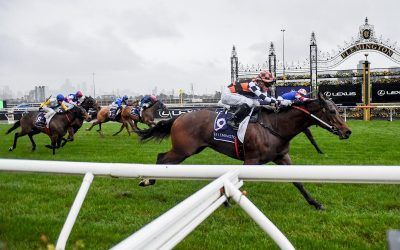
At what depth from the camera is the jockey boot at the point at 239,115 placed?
19.8 feet

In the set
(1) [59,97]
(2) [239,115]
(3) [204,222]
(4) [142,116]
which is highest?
(1) [59,97]

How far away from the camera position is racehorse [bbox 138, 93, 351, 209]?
5.86 metres

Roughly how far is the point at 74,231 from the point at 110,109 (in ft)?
45.6

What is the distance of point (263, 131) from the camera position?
5.91m

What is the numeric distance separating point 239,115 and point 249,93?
0.79m

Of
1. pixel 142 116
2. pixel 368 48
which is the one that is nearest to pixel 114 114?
pixel 142 116

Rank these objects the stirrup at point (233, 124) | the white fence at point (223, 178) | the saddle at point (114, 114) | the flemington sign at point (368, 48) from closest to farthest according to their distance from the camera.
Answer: the white fence at point (223, 178), the stirrup at point (233, 124), the saddle at point (114, 114), the flemington sign at point (368, 48)

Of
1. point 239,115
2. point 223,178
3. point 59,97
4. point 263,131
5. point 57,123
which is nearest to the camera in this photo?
point 223,178

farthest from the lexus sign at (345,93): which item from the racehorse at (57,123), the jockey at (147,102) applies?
the racehorse at (57,123)

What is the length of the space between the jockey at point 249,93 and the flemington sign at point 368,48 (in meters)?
20.7

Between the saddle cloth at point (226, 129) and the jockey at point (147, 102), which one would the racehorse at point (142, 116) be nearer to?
the jockey at point (147, 102)

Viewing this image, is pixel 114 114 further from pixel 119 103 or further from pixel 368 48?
pixel 368 48

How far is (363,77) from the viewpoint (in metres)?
23.6

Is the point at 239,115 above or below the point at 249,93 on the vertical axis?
below
